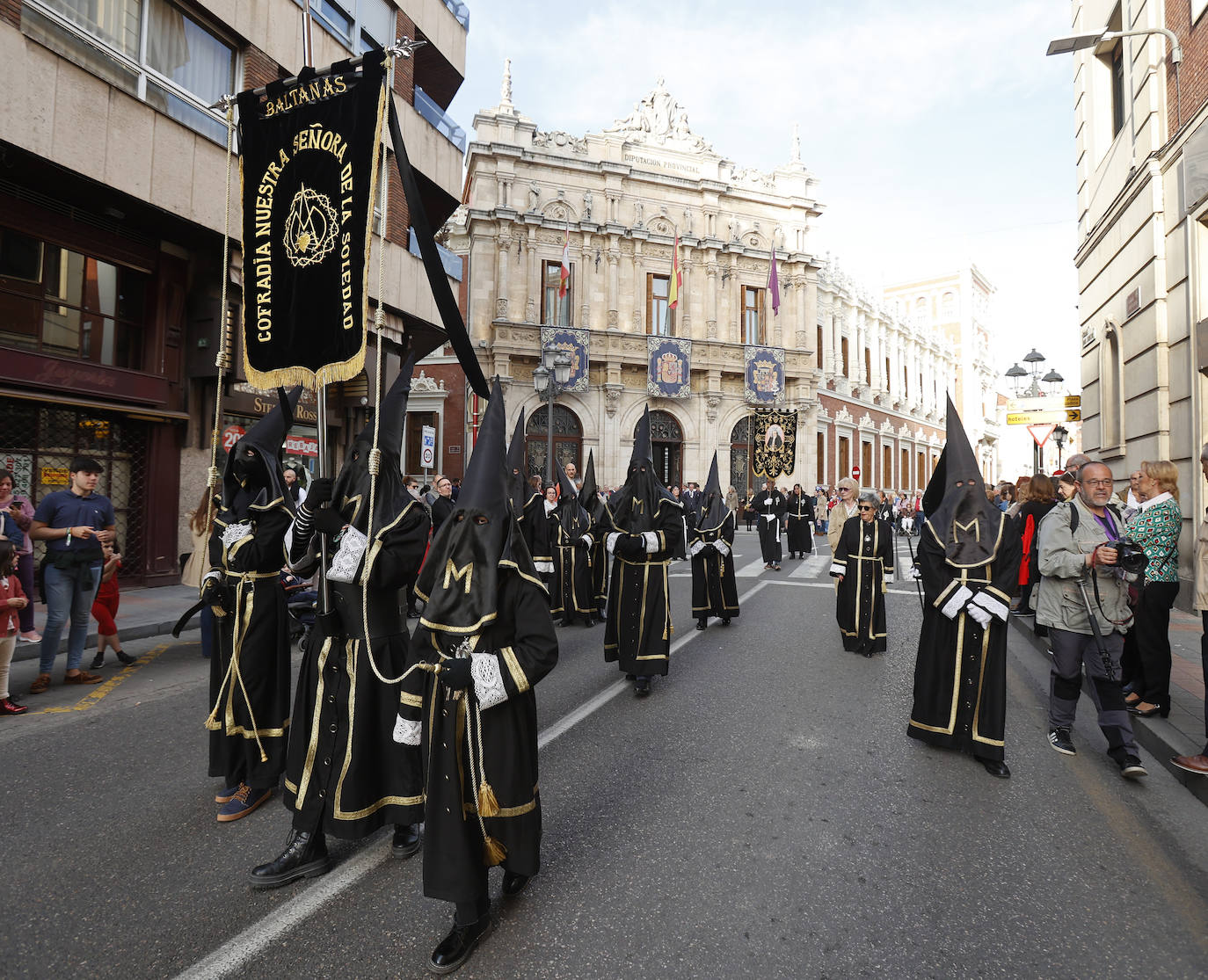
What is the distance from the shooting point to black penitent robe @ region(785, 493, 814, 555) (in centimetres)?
2023

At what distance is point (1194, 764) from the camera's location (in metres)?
4.26

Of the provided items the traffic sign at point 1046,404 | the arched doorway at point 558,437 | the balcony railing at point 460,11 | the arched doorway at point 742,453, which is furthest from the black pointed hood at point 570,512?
the arched doorway at point 742,453

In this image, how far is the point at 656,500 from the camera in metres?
6.71

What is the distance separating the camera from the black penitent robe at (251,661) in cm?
376

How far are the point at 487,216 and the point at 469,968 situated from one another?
1214 inches

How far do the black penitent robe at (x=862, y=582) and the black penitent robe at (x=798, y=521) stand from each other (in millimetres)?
11912

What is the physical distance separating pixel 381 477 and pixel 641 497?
12.2 feet

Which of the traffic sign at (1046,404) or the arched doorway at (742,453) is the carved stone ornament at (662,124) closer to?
the arched doorway at (742,453)

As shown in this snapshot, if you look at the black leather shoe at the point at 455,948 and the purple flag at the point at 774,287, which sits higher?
the purple flag at the point at 774,287

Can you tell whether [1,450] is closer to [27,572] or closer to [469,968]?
[27,572]

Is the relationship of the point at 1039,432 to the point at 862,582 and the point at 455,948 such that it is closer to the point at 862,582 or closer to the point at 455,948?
the point at 862,582

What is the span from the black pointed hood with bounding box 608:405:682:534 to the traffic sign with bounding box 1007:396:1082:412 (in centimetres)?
1254

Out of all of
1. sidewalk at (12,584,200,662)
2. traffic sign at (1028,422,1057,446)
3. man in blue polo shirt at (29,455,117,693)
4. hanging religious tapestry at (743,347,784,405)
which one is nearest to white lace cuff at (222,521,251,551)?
man in blue polo shirt at (29,455,117,693)

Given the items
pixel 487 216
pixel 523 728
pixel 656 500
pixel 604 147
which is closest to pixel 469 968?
pixel 523 728
